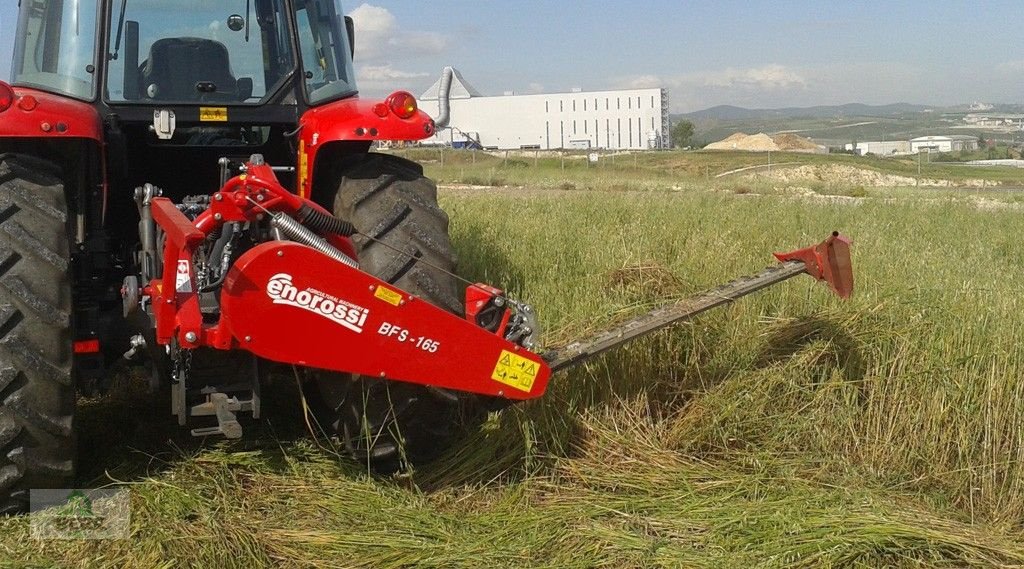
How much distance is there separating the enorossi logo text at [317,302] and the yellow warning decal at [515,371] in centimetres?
52

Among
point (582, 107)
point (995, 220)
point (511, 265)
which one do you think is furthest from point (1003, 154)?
point (511, 265)

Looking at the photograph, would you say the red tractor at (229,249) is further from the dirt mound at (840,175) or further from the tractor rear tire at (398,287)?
the dirt mound at (840,175)

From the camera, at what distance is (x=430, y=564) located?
3.09m

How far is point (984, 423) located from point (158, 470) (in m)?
3.50

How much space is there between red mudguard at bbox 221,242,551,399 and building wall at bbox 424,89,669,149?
67.1 metres

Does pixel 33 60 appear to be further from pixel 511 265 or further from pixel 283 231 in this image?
pixel 511 265

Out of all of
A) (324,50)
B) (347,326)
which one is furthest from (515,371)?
(324,50)

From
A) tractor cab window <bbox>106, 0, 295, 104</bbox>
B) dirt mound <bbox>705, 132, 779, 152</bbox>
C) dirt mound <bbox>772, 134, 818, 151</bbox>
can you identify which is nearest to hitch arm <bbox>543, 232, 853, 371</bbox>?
tractor cab window <bbox>106, 0, 295, 104</bbox>

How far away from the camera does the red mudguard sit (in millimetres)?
2869

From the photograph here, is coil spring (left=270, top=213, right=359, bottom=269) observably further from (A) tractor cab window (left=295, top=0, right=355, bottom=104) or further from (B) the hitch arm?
(A) tractor cab window (left=295, top=0, right=355, bottom=104)

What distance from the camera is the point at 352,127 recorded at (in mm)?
3658

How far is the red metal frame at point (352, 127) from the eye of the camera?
363 centimetres

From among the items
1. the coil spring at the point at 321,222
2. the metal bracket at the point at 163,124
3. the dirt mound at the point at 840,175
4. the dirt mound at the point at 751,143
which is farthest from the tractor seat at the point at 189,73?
the dirt mound at the point at 751,143

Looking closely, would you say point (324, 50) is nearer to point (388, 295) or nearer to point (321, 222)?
point (321, 222)
